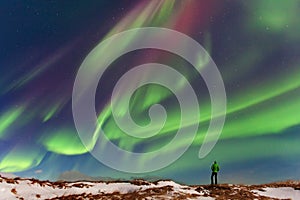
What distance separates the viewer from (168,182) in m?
38.5

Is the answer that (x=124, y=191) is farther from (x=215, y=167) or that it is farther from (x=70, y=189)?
(x=215, y=167)

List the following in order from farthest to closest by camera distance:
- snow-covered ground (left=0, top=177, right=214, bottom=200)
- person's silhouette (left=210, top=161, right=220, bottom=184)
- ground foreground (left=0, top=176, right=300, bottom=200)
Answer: person's silhouette (left=210, top=161, right=220, bottom=184)
snow-covered ground (left=0, top=177, right=214, bottom=200)
ground foreground (left=0, top=176, right=300, bottom=200)

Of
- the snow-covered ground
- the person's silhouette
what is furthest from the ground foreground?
the person's silhouette

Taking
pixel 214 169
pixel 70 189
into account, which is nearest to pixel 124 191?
pixel 70 189

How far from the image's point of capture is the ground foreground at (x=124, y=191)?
30.3 metres

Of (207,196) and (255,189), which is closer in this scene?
(207,196)

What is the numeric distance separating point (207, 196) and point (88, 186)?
11.7 meters

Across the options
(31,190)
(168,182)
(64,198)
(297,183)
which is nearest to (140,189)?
(168,182)

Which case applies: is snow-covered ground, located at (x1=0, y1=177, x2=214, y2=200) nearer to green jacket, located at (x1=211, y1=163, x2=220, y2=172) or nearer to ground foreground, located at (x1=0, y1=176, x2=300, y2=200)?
ground foreground, located at (x1=0, y1=176, x2=300, y2=200)

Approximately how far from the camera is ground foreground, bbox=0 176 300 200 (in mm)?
30312

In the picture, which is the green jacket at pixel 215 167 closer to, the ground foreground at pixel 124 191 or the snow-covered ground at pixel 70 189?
the ground foreground at pixel 124 191

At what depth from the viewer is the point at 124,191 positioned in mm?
34719

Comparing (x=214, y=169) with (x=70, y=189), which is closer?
(x=70, y=189)

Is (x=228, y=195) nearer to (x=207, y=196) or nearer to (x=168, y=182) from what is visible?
(x=207, y=196)
